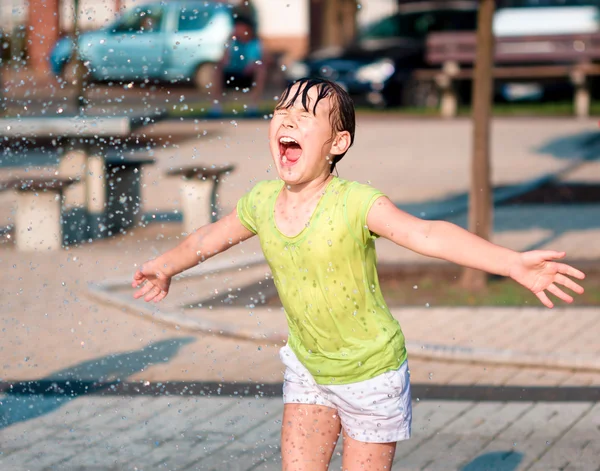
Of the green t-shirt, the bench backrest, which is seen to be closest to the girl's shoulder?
the green t-shirt

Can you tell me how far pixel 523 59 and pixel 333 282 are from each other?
20.6m

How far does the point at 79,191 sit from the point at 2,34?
27.9m

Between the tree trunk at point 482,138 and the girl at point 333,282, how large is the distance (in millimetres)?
5189

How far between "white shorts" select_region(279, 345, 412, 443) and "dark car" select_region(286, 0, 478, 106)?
20.3 meters

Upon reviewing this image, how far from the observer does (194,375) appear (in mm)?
6070

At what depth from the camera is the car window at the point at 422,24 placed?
85.5 ft

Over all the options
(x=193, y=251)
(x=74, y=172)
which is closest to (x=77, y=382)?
(x=193, y=251)

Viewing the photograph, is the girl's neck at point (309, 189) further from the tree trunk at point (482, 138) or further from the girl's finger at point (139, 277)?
the tree trunk at point (482, 138)

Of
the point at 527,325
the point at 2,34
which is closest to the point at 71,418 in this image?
the point at 527,325

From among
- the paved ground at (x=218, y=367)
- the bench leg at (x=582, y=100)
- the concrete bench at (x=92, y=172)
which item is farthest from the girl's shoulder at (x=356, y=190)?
the bench leg at (x=582, y=100)

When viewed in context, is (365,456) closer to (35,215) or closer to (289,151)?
(289,151)

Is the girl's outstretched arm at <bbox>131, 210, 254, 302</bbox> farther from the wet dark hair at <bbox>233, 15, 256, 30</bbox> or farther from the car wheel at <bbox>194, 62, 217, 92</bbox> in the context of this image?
the car wheel at <bbox>194, 62, 217, 92</bbox>

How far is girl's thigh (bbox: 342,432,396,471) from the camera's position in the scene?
3191 millimetres

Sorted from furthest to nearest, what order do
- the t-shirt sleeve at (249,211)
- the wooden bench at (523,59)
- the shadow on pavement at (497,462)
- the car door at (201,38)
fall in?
the car door at (201,38) → the wooden bench at (523,59) → the shadow on pavement at (497,462) → the t-shirt sleeve at (249,211)
